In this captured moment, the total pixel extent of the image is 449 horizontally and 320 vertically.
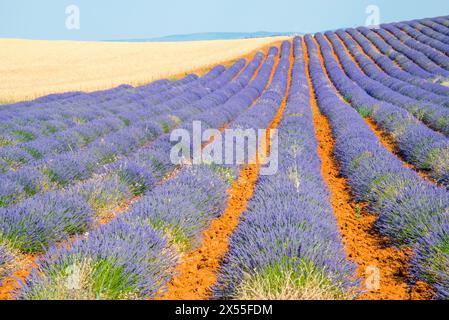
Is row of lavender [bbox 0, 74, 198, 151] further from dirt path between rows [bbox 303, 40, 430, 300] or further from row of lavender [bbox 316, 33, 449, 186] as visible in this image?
row of lavender [bbox 316, 33, 449, 186]

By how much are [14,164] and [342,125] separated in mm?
6252

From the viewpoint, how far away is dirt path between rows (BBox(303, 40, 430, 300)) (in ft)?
9.26

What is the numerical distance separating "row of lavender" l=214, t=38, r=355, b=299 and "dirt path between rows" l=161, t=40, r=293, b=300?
19 centimetres

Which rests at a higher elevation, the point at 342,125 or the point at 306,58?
the point at 306,58

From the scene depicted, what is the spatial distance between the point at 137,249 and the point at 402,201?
2598 millimetres

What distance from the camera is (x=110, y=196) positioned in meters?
4.65

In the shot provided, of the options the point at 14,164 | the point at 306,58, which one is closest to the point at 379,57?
the point at 306,58

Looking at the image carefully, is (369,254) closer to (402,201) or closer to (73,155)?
(402,201)

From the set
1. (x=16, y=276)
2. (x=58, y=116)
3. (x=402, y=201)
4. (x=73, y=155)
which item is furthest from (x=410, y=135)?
(x=58, y=116)

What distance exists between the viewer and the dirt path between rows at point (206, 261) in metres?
2.94

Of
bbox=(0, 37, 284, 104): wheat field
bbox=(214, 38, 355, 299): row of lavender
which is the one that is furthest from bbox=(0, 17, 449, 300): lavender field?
bbox=(0, 37, 284, 104): wheat field

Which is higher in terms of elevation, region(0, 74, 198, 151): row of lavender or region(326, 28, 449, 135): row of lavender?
region(326, 28, 449, 135): row of lavender

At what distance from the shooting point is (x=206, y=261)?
11.3 feet
